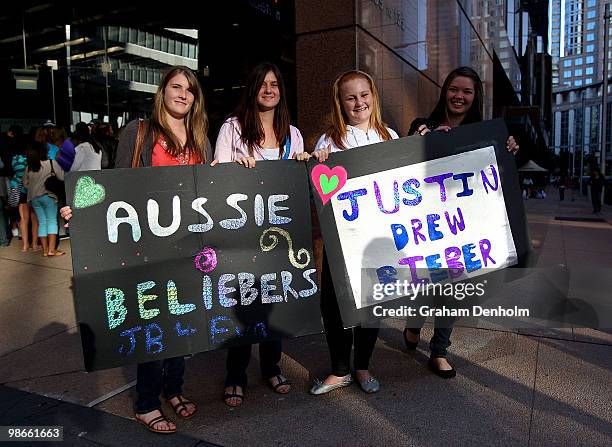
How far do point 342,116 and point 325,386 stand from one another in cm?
164

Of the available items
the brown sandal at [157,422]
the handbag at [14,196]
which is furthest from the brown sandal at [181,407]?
the handbag at [14,196]

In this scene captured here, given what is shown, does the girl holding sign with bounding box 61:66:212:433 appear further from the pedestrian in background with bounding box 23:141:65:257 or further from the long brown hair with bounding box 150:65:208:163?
the pedestrian in background with bounding box 23:141:65:257

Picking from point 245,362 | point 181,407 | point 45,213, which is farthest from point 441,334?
point 45,213

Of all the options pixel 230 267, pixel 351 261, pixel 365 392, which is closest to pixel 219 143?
pixel 230 267

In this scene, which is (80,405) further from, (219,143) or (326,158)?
(326,158)

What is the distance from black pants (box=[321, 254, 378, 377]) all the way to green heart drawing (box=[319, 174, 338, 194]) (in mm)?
387

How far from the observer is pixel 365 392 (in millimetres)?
3137

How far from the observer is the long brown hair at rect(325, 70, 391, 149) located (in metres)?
3.01

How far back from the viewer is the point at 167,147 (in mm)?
2822

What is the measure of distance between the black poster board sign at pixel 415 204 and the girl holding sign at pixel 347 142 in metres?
0.14

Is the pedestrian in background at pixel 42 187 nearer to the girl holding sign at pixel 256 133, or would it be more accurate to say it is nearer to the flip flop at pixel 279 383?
the girl holding sign at pixel 256 133

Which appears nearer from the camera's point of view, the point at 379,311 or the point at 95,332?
the point at 95,332

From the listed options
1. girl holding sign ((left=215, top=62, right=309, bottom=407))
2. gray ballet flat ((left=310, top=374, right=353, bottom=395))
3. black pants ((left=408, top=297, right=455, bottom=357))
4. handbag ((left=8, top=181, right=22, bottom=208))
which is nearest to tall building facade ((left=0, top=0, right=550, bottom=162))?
black pants ((left=408, top=297, right=455, bottom=357))

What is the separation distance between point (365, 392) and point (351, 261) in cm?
86
